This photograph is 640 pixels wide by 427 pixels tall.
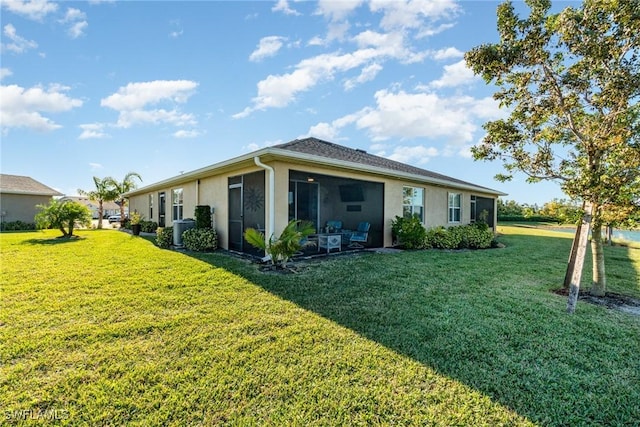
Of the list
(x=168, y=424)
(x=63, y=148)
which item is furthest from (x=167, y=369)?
(x=63, y=148)

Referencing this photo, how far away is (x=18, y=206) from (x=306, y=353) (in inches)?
1046

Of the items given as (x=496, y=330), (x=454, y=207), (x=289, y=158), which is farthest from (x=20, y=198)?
(x=496, y=330)

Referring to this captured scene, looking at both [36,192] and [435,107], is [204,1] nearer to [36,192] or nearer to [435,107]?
[435,107]

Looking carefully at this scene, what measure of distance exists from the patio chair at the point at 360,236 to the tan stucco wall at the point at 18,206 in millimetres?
23336

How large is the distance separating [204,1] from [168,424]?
31.6ft

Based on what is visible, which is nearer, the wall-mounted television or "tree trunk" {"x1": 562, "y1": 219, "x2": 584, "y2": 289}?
"tree trunk" {"x1": 562, "y1": 219, "x2": 584, "y2": 289}

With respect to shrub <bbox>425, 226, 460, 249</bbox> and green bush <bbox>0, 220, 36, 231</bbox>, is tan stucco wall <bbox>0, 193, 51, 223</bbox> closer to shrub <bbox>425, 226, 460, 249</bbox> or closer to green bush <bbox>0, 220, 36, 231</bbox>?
green bush <bbox>0, 220, 36, 231</bbox>

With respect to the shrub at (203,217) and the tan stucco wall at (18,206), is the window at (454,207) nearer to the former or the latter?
the shrub at (203,217)

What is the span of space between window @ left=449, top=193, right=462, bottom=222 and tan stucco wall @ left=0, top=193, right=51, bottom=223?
27.3 metres

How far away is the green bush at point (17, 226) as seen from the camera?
1842 cm

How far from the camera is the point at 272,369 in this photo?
9.05 feet

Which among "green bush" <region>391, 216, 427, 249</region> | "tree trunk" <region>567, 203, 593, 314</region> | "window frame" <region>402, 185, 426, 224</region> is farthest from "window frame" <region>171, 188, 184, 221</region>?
"tree trunk" <region>567, 203, 593, 314</region>

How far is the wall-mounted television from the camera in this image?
11942 mm

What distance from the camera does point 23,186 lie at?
813 inches
